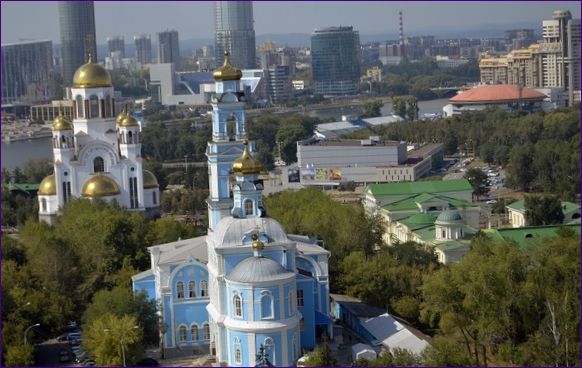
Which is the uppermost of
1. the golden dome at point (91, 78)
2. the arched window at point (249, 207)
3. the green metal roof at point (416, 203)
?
the golden dome at point (91, 78)

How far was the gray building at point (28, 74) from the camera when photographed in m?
44.7

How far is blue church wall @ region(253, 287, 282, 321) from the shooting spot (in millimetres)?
10273

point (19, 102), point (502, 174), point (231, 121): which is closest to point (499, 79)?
point (502, 174)

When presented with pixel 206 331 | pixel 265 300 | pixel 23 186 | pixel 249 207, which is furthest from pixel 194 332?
pixel 23 186

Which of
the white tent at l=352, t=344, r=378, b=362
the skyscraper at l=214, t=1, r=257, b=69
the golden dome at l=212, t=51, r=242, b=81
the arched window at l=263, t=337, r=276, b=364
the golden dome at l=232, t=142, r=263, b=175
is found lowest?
the white tent at l=352, t=344, r=378, b=362

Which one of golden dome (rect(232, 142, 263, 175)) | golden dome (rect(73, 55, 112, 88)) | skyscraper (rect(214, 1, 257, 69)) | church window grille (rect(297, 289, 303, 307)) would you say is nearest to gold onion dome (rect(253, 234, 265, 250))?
golden dome (rect(232, 142, 263, 175))

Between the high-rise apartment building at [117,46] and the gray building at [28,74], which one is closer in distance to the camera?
the gray building at [28,74]

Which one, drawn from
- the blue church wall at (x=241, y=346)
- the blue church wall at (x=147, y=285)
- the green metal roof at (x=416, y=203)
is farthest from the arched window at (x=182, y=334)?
the green metal roof at (x=416, y=203)

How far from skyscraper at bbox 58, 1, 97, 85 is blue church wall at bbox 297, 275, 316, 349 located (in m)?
29.7

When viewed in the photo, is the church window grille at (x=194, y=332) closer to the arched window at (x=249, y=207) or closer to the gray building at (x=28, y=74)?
the arched window at (x=249, y=207)

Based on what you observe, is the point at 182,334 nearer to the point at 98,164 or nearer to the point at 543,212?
the point at 98,164

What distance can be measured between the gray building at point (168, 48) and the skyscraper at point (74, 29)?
16.5ft

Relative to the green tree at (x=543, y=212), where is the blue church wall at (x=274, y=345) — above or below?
above

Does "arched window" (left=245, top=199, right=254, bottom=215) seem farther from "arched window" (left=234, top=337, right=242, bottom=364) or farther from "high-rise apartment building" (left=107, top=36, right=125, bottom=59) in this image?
"high-rise apartment building" (left=107, top=36, right=125, bottom=59)
